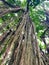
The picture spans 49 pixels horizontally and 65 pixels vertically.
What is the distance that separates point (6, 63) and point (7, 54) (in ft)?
0.42

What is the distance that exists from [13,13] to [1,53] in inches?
46.9

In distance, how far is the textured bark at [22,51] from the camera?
1449 mm

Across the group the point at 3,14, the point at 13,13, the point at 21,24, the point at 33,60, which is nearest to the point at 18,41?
the point at 33,60

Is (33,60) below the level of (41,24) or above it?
above

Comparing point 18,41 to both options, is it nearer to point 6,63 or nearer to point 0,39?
point 0,39

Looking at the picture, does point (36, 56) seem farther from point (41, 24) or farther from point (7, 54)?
point (41, 24)

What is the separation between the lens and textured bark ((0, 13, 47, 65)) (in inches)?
57.1

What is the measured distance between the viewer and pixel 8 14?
271cm

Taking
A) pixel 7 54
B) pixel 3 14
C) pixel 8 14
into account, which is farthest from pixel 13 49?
pixel 8 14

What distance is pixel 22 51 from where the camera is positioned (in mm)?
1578

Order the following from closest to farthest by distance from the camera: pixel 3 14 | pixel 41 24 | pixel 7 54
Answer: pixel 7 54
pixel 3 14
pixel 41 24

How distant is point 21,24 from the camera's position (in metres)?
2.23

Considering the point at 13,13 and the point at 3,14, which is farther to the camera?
the point at 13,13

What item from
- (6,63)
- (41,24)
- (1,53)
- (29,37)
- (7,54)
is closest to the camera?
(6,63)
